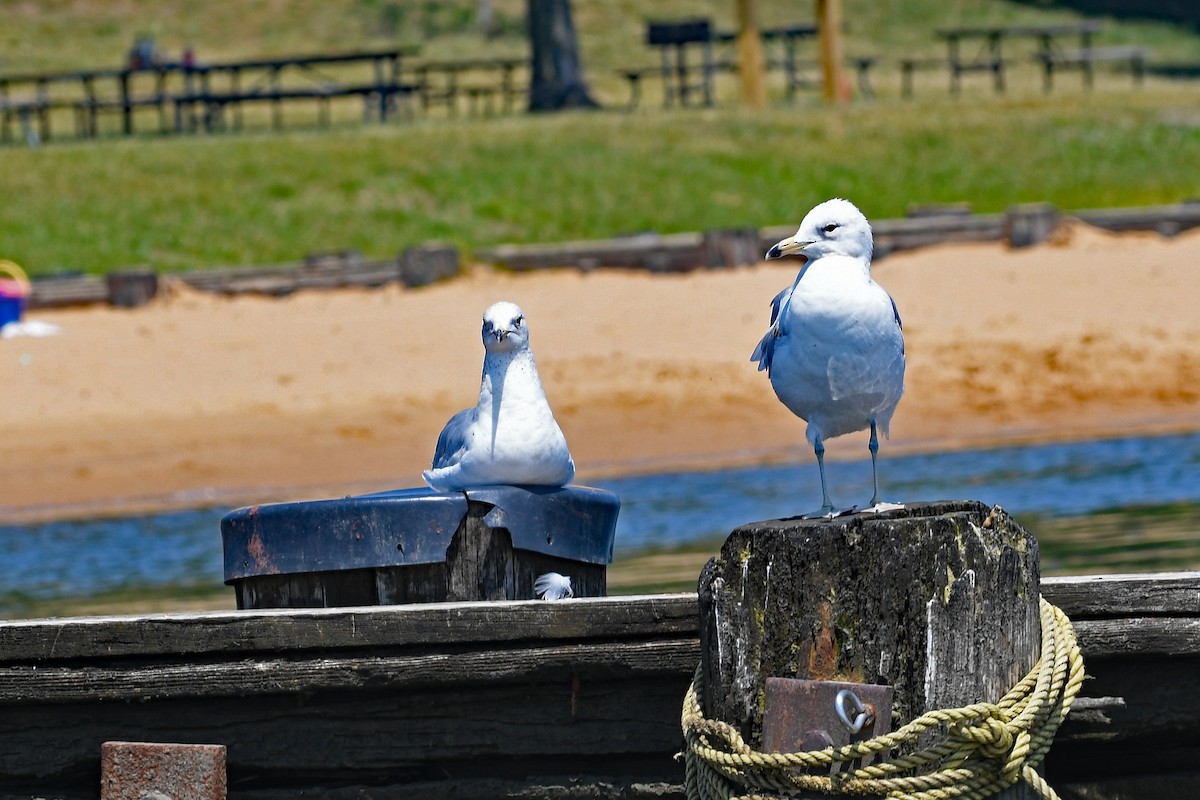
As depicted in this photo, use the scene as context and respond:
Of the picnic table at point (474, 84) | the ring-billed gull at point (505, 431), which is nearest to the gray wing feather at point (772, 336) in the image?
the ring-billed gull at point (505, 431)

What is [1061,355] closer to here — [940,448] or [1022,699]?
[940,448]

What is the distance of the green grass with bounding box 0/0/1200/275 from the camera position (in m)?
18.0

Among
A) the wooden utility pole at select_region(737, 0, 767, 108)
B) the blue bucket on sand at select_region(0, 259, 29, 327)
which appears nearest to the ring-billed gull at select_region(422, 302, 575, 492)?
the blue bucket on sand at select_region(0, 259, 29, 327)

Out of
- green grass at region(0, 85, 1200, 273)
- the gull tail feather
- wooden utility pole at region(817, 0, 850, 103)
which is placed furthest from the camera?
wooden utility pole at region(817, 0, 850, 103)

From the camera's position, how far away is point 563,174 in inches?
773

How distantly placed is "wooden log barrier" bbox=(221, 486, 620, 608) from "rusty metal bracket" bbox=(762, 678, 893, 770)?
3.28ft

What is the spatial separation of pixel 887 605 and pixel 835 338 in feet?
2.53

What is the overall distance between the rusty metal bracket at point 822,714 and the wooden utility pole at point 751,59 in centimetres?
2023

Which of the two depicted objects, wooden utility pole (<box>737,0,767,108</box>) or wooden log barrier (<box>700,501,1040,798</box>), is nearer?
wooden log barrier (<box>700,501,1040,798</box>)

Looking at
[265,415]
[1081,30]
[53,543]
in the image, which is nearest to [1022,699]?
[53,543]

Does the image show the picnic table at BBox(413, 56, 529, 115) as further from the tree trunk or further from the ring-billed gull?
the ring-billed gull

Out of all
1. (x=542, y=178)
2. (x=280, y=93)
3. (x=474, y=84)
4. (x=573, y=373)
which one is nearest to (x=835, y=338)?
(x=573, y=373)

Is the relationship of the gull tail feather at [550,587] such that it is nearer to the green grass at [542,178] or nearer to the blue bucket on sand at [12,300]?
the blue bucket on sand at [12,300]

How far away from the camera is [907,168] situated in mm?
19875
